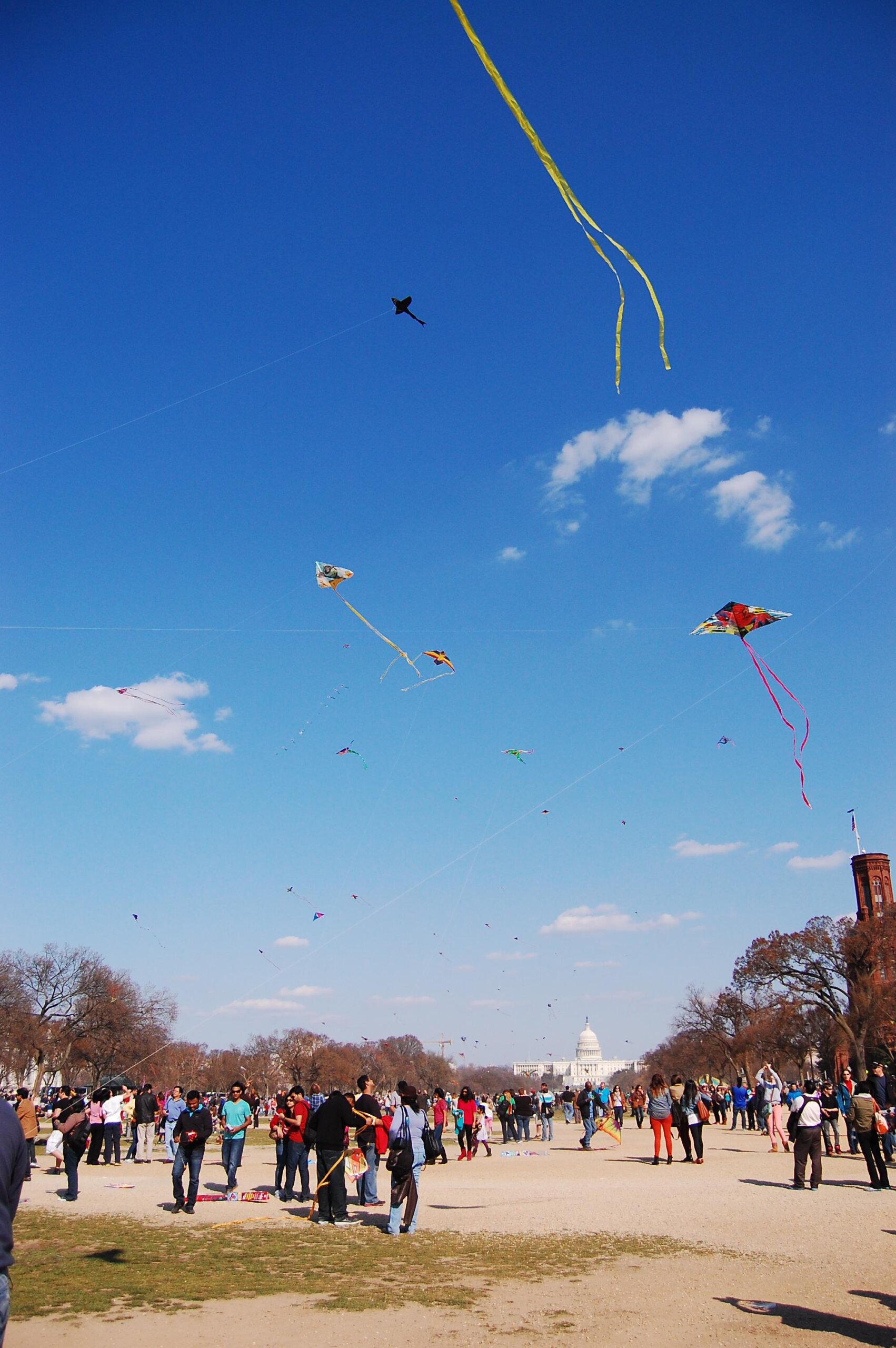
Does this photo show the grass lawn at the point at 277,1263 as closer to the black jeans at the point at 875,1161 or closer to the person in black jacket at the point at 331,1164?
the person in black jacket at the point at 331,1164

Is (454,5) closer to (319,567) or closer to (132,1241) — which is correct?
(132,1241)

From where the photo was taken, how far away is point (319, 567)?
17.8 meters

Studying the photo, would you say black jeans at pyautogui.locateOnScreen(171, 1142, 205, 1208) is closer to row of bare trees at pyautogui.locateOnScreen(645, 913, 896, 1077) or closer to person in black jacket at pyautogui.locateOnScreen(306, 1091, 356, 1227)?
person in black jacket at pyautogui.locateOnScreen(306, 1091, 356, 1227)

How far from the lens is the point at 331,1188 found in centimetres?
1156

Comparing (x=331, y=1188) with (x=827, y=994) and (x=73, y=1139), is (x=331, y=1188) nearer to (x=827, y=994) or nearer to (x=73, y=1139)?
(x=73, y=1139)

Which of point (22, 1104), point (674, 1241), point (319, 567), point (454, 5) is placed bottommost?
point (674, 1241)

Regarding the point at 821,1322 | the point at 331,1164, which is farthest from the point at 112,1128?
the point at 821,1322

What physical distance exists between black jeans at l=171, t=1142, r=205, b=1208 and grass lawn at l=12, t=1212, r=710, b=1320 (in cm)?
82

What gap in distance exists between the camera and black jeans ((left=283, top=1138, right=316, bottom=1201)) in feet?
44.6

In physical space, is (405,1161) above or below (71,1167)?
above

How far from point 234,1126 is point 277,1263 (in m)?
4.96

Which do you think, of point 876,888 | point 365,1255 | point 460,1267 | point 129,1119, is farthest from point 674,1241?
point 876,888

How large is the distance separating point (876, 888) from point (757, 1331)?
269 ft

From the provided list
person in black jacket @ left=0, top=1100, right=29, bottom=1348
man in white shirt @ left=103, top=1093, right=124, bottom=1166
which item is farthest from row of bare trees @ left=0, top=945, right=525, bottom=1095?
person in black jacket @ left=0, top=1100, right=29, bottom=1348
